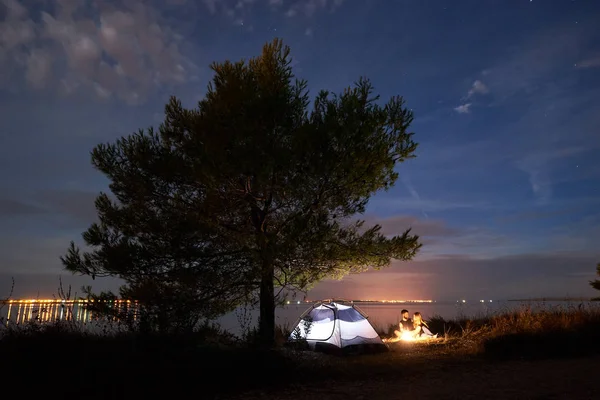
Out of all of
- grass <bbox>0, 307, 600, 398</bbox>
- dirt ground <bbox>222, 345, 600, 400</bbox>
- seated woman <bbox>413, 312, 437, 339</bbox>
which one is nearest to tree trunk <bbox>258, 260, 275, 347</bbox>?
grass <bbox>0, 307, 600, 398</bbox>

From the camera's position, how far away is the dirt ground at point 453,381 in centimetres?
712

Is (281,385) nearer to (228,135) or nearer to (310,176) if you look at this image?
(310,176)

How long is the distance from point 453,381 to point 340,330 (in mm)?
5018

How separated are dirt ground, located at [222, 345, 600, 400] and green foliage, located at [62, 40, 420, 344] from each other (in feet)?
9.82

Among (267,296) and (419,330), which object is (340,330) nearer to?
(267,296)

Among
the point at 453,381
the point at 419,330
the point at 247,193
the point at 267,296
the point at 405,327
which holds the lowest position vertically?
the point at 453,381

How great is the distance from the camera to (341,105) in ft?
38.9

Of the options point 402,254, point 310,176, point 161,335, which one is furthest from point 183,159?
point 402,254

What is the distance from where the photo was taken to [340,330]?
13.0 metres

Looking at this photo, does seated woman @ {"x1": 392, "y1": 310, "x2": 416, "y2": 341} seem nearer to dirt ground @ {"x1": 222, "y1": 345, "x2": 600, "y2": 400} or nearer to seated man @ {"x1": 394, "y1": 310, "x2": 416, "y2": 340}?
seated man @ {"x1": 394, "y1": 310, "x2": 416, "y2": 340}

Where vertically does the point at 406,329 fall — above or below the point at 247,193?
below

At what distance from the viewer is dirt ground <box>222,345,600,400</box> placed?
712 centimetres

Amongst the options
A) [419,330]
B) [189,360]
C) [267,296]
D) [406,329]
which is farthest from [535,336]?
[189,360]

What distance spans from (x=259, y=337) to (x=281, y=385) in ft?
5.05
